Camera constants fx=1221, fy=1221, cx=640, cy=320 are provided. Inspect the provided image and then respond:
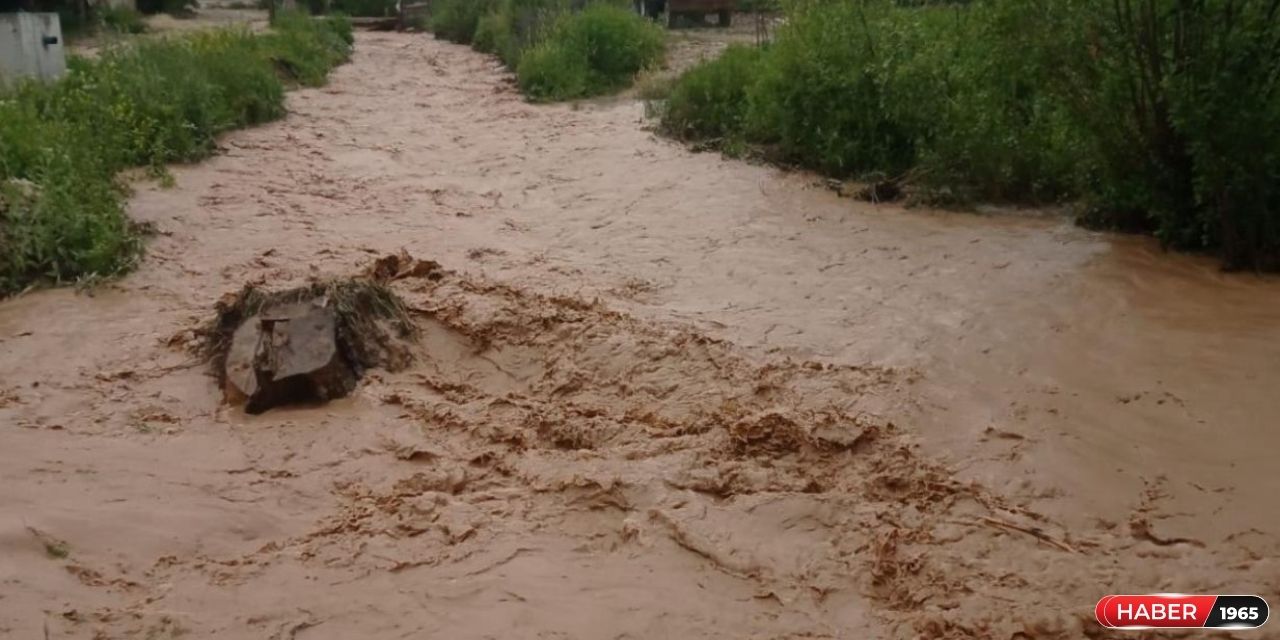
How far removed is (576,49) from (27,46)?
658 cm

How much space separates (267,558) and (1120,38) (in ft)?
18.3

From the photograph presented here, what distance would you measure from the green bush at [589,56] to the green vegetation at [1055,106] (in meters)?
4.43

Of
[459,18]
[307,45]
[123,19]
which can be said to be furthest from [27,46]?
[459,18]

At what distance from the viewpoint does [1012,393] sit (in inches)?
209

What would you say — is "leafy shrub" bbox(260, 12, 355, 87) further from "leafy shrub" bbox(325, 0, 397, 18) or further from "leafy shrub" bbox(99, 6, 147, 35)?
"leafy shrub" bbox(325, 0, 397, 18)

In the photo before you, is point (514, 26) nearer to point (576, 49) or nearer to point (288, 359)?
point (576, 49)

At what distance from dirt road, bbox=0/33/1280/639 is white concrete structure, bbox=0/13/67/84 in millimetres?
4835

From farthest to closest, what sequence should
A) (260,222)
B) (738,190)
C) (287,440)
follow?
1. (738,190)
2. (260,222)
3. (287,440)

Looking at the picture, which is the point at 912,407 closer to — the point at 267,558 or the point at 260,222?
the point at 267,558

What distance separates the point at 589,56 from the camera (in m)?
16.0

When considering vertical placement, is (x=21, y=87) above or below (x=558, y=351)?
above

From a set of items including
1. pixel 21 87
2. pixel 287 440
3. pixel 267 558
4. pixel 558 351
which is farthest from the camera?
pixel 21 87

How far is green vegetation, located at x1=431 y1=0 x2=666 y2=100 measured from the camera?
15312 mm

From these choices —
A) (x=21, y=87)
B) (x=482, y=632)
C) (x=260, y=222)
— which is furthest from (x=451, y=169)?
(x=482, y=632)
